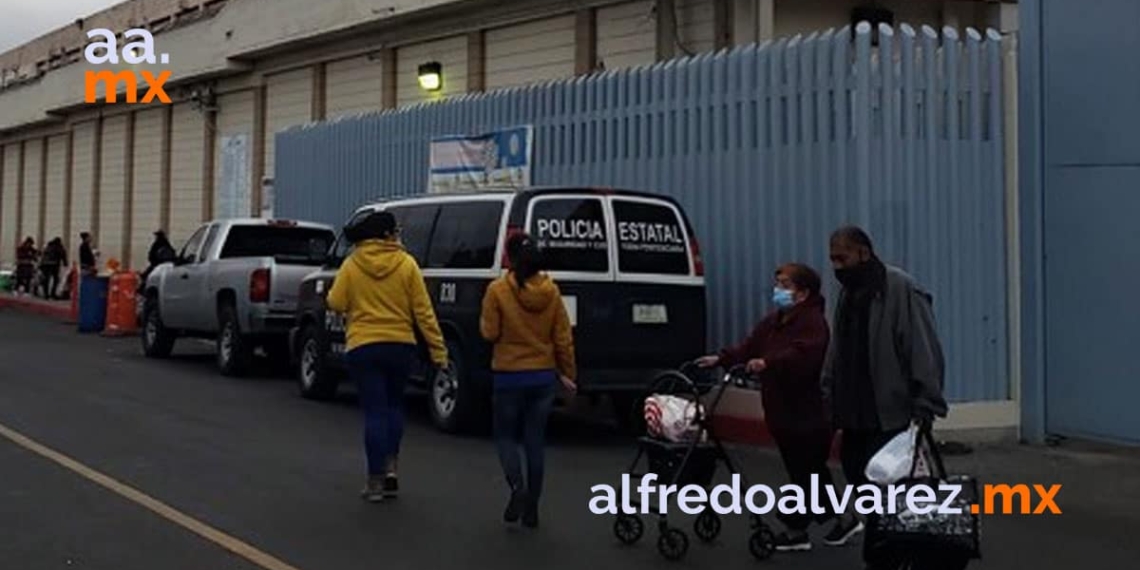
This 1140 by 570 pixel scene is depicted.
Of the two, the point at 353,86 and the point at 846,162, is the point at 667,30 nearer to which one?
the point at 846,162

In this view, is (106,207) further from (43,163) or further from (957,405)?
(957,405)

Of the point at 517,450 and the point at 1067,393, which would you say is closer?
the point at 517,450

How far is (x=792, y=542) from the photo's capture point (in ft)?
24.3

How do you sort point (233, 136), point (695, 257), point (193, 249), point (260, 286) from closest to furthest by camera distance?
point (695, 257), point (260, 286), point (193, 249), point (233, 136)

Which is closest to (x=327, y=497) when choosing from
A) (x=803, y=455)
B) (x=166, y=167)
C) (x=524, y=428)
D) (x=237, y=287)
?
(x=524, y=428)

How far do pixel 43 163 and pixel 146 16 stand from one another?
6.56 meters

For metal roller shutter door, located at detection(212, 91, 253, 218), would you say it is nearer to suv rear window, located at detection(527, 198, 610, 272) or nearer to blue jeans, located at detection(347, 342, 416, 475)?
suv rear window, located at detection(527, 198, 610, 272)

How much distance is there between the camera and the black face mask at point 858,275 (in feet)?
21.4

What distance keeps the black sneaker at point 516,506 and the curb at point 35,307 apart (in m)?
22.3

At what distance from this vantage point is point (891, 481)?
6043 millimetres

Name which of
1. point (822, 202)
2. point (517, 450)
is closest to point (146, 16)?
point (822, 202)

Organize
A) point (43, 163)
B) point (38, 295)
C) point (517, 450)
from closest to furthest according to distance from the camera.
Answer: point (517, 450)
point (38, 295)
point (43, 163)

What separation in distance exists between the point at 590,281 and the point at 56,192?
31.4 meters

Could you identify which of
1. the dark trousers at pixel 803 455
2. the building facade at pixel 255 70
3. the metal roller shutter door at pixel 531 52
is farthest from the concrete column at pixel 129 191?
the dark trousers at pixel 803 455
